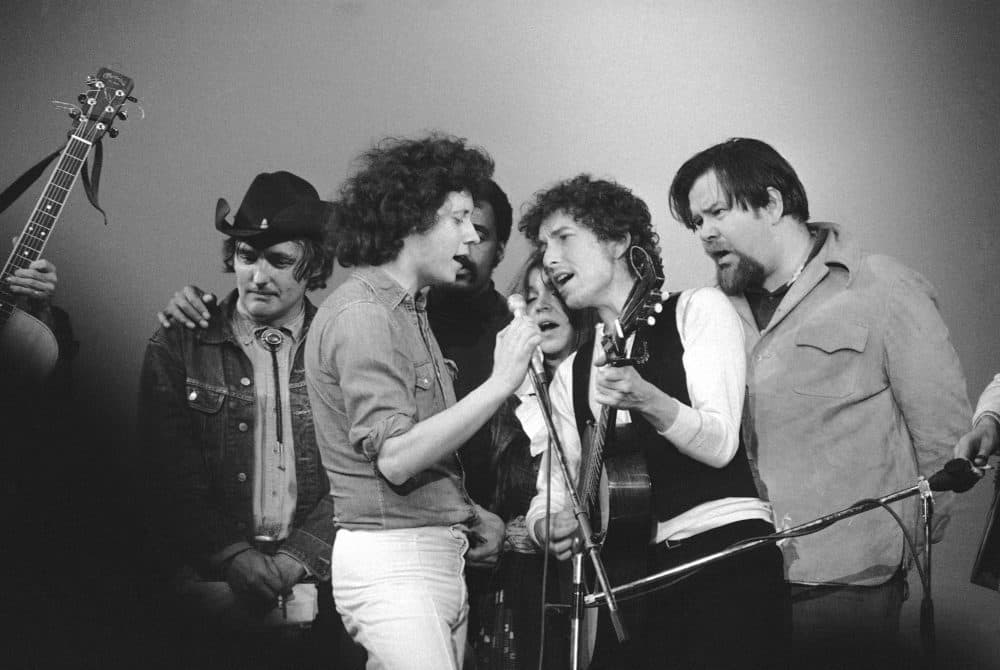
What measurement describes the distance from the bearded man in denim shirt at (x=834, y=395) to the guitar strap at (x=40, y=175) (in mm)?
1780

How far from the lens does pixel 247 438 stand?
3.03m

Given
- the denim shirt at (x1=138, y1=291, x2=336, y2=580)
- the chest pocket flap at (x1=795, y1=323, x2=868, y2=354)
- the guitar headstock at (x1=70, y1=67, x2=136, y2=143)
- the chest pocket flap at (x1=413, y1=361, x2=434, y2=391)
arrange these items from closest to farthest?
the chest pocket flap at (x1=413, y1=361, x2=434, y2=391), the chest pocket flap at (x1=795, y1=323, x2=868, y2=354), the denim shirt at (x1=138, y1=291, x2=336, y2=580), the guitar headstock at (x1=70, y1=67, x2=136, y2=143)

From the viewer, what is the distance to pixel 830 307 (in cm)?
292

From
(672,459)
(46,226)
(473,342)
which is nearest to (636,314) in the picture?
(672,459)

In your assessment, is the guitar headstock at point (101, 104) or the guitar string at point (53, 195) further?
the guitar headstock at point (101, 104)

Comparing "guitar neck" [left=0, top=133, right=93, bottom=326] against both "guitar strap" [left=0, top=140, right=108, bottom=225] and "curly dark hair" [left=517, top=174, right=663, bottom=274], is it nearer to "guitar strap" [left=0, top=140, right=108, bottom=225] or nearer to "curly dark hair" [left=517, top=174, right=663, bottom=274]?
"guitar strap" [left=0, top=140, right=108, bottom=225]

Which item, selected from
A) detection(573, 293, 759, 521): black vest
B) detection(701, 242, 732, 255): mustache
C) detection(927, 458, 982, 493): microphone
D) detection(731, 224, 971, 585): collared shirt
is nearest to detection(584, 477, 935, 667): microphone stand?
detection(927, 458, 982, 493): microphone

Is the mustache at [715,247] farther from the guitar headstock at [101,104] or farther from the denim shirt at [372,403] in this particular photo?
the guitar headstock at [101,104]

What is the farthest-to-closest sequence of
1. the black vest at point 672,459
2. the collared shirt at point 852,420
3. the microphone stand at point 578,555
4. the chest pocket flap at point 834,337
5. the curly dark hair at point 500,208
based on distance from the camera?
the curly dark hair at point 500,208, the chest pocket flap at point 834,337, the collared shirt at point 852,420, the black vest at point 672,459, the microphone stand at point 578,555

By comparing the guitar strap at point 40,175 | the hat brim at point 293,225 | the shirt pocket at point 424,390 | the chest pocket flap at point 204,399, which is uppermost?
the guitar strap at point 40,175

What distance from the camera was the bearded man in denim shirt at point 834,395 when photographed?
2742mm

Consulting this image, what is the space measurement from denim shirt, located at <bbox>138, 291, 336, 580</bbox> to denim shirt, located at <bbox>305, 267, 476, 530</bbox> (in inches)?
32.4

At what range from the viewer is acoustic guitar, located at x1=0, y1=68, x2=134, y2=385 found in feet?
9.74

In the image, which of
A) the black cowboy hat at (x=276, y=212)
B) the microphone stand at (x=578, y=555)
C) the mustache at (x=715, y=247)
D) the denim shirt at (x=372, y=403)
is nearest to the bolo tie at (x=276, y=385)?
the black cowboy hat at (x=276, y=212)
